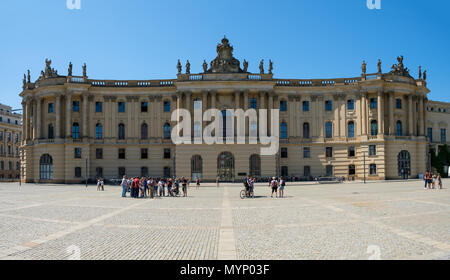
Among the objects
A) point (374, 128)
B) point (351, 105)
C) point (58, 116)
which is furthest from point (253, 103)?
point (58, 116)

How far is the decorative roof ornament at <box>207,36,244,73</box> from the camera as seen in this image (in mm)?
57906

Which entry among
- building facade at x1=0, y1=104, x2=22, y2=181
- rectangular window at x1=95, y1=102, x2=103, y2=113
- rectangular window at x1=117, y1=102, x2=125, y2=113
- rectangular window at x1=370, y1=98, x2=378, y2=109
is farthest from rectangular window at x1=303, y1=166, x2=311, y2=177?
building facade at x1=0, y1=104, x2=22, y2=181

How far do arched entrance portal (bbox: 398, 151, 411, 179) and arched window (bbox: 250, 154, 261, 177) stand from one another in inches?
966

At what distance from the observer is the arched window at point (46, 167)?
58.9 meters

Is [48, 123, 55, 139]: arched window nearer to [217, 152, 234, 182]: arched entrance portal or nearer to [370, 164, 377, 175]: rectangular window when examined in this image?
[217, 152, 234, 182]: arched entrance portal

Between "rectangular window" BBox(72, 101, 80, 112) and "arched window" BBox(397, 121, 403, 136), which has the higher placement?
"rectangular window" BBox(72, 101, 80, 112)

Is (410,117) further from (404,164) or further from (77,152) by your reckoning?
(77,152)

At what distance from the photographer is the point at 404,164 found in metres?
58.4

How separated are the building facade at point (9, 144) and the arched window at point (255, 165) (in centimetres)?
7147

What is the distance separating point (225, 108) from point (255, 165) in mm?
11086

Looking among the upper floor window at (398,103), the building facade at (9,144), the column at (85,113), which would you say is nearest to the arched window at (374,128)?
the upper floor window at (398,103)

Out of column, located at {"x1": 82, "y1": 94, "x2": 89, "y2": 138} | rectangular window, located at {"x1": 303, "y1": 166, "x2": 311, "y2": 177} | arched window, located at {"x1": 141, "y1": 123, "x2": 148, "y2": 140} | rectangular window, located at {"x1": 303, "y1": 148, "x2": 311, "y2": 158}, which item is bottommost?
rectangular window, located at {"x1": 303, "y1": 166, "x2": 311, "y2": 177}

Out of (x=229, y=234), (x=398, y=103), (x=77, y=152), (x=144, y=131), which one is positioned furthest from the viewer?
(x=144, y=131)
